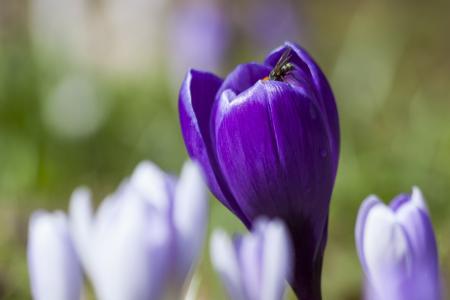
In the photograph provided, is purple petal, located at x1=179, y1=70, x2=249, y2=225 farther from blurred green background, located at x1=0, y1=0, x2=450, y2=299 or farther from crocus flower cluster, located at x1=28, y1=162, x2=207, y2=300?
blurred green background, located at x1=0, y1=0, x2=450, y2=299

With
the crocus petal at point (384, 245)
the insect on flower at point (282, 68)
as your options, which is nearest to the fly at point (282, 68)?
the insect on flower at point (282, 68)

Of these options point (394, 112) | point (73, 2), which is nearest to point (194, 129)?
point (394, 112)

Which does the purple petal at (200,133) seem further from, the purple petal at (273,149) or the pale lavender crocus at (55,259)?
the pale lavender crocus at (55,259)

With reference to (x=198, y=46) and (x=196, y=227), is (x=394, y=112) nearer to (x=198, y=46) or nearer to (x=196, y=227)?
(x=198, y=46)

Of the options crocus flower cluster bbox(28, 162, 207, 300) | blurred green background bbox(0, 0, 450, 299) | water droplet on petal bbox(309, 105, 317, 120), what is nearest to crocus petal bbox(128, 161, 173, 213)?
crocus flower cluster bbox(28, 162, 207, 300)

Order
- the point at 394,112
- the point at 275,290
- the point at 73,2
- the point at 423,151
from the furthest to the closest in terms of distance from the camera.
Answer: the point at 73,2 → the point at 394,112 → the point at 423,151 → the point at 275,290

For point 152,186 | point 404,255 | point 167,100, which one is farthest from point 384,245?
point 167,100
